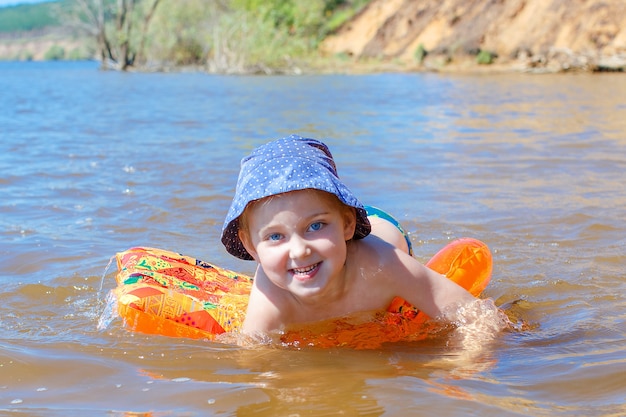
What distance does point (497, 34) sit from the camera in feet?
100

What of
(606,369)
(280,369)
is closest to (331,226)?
(280,369)

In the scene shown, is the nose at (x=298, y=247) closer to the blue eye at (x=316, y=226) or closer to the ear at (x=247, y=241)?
the blue eye at (x=316, y=226)

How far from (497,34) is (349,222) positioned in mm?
29422

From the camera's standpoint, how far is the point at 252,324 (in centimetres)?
297

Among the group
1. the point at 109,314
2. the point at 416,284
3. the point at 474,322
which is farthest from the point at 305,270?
the point at 109,314

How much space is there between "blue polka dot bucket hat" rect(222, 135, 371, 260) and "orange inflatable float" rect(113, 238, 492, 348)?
1.29 ft

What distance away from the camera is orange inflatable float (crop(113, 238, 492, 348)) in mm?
3010

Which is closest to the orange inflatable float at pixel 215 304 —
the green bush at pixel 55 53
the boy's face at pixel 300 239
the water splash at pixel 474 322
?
the water splash at pixel 474 322

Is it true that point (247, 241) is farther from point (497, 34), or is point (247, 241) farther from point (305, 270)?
point (497, 34)

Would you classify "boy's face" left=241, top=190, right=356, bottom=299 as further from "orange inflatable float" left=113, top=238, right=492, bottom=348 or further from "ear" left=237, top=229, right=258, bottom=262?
"orange inflatable float" left=113, top=238, right=492, bottom=348

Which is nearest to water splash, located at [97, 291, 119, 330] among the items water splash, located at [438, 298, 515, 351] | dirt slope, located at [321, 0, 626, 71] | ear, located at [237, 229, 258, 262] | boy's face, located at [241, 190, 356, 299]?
ear, located at [237, 229, 258, 262]

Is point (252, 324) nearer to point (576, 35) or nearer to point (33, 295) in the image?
point (33, 295)

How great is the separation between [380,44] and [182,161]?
100 feet

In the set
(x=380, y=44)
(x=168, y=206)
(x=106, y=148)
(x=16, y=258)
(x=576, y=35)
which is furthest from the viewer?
(x=380, y=44)
